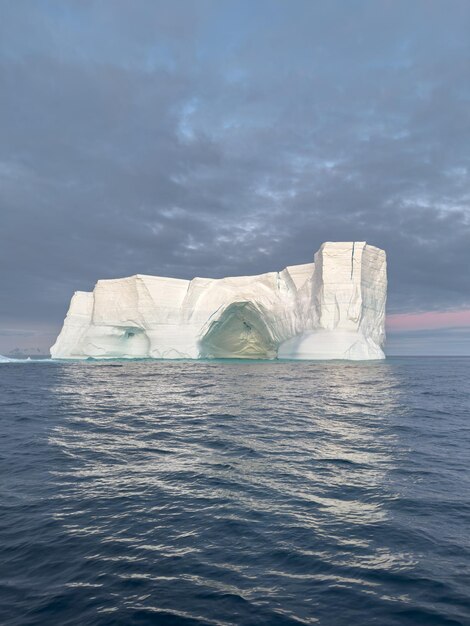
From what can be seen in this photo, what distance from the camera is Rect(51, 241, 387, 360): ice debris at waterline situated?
38719 millimetres

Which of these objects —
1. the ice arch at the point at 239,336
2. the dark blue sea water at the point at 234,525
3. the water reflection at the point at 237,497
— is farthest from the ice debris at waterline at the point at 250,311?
the dark blue sea water at the point at 234,525

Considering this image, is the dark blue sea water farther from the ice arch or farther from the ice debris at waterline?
the ice arch

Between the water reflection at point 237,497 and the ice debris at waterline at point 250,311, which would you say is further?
the ice debris at waterline at point 250,311

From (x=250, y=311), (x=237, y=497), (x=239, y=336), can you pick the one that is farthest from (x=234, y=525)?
(x=239, y=336)

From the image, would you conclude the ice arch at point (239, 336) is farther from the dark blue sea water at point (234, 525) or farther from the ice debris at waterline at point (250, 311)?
the dark blue sea water at point (234, 525)

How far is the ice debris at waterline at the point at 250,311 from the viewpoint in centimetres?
3872

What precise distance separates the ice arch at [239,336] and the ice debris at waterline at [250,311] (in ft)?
0.70

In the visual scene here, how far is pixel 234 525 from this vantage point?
15.8 ft

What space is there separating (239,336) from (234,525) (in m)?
48.2

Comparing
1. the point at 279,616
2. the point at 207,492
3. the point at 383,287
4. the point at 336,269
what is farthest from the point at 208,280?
the point at 279,616

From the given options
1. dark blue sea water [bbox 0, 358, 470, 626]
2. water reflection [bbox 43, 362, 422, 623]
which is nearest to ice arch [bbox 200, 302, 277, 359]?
water reflection [bbox 43, 362, 422, 623]

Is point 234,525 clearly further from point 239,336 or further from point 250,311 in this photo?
point 239,336

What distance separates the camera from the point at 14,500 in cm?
557

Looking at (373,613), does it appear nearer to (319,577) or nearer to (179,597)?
(319,577)
